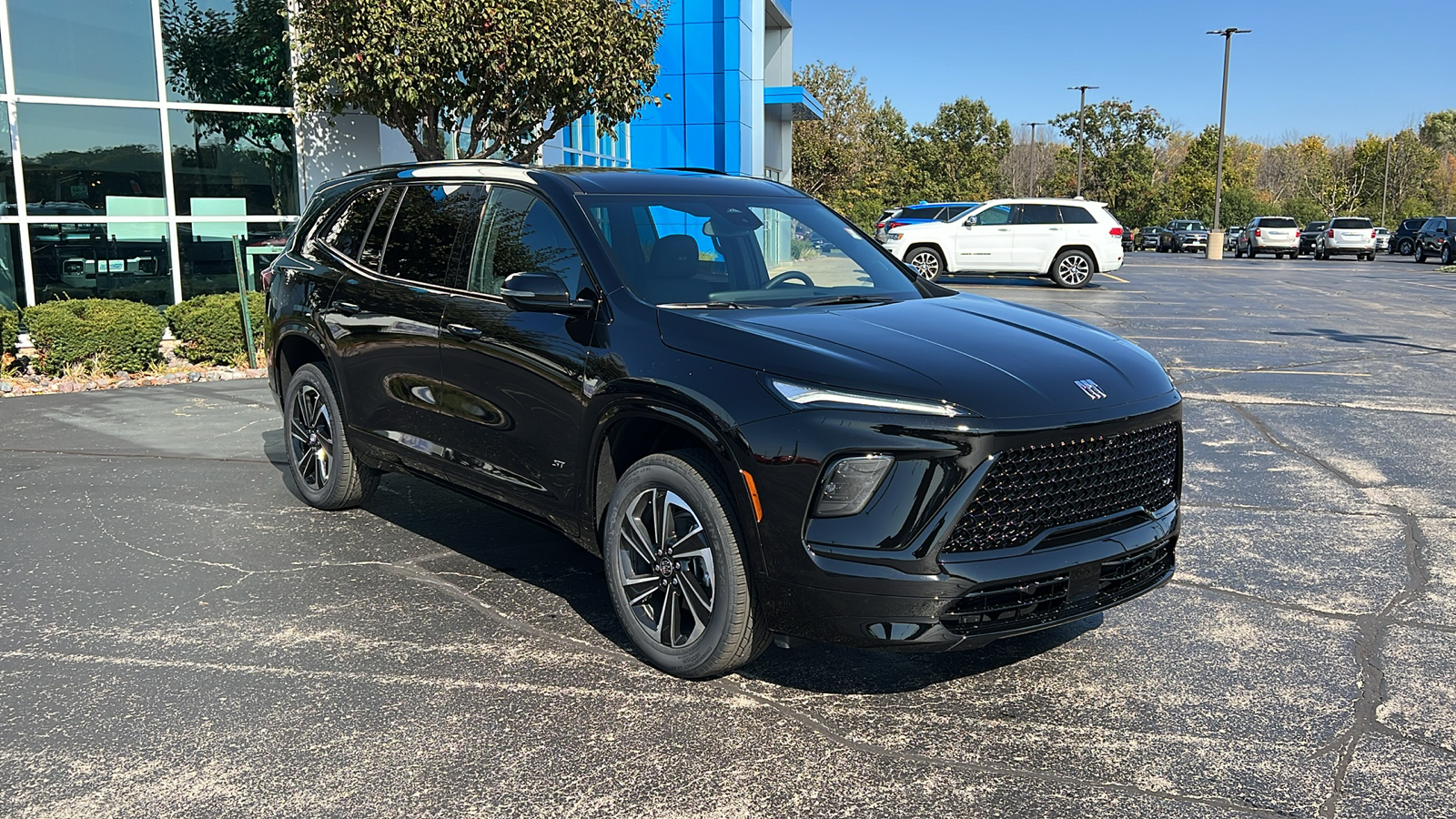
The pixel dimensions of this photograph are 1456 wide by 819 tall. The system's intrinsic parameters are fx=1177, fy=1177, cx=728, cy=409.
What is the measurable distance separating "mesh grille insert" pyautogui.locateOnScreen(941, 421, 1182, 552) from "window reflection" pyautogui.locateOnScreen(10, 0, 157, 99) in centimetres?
1331

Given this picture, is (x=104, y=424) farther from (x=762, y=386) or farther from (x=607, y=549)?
(x=762, y=386)

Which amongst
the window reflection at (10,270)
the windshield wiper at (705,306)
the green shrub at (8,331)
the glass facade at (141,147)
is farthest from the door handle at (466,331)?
the window reflection at (10,270)

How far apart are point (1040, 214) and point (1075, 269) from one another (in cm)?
139

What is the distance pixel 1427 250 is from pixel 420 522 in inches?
1837

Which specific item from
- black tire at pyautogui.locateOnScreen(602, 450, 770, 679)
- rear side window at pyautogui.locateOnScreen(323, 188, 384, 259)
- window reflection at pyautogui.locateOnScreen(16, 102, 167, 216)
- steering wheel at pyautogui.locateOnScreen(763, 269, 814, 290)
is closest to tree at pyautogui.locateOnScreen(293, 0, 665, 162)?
window reflection at pyautogui.locateOnScreen(16, 102, 167, 216)

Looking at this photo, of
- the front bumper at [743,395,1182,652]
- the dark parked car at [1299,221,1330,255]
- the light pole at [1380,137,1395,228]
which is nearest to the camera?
the front bumper at [743,395,1182,652]

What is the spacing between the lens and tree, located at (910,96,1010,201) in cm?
6359

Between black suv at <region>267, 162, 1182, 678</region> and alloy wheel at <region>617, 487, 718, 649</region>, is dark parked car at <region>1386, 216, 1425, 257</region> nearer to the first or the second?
black suv at <region>267, 162, 1182, 678</region>

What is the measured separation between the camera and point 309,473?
21.5 feet

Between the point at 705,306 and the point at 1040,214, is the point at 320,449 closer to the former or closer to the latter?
the point at 705,306

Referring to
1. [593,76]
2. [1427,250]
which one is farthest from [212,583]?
[1427,250]

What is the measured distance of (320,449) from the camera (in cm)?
643

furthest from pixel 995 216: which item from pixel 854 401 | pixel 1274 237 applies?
pixel 1274 237

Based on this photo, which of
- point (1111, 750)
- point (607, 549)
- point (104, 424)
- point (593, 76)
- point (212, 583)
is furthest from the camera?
point (593, 76)
